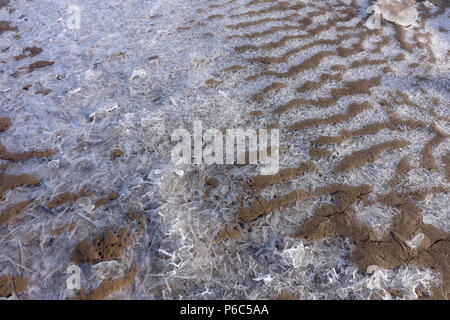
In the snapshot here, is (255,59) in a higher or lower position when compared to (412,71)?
higher

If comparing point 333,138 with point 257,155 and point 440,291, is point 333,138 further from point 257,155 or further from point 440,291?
point 440,291

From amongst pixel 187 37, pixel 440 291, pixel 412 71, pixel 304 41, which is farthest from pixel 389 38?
pixel 440 291

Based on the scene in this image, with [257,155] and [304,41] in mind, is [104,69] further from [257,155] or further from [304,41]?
[304,41]

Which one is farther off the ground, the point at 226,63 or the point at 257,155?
the point at 226,63

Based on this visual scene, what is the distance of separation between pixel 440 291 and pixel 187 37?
620cm

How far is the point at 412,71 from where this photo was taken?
5973 millimetres

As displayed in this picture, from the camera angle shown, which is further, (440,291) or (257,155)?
(257,155)

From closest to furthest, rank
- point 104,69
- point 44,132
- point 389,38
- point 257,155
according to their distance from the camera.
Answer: point 257,155 → point 44,132 → point 104,69 → point 389,38

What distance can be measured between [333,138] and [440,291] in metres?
2.32

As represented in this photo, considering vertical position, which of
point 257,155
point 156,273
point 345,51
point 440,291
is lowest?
point 440,291

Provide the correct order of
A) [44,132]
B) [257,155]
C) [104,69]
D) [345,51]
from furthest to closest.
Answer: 1. [345,51]
2. [104,69]
3. [44,132]
4. [257,155]

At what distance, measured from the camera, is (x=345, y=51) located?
6.31 meters
